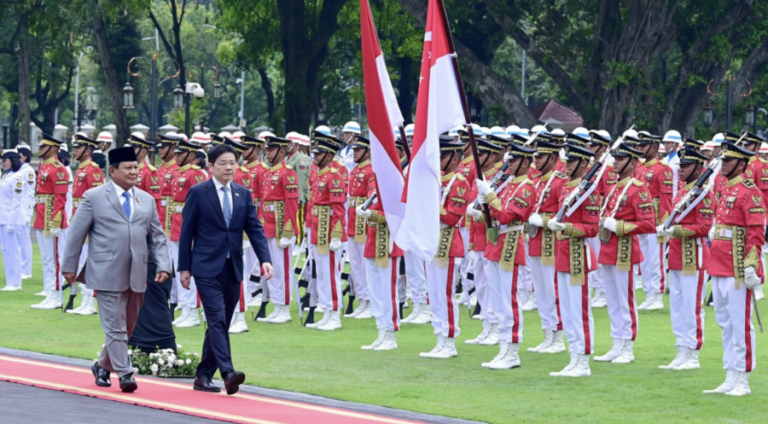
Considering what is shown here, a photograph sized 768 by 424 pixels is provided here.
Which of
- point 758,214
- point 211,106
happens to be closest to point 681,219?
point 758,214

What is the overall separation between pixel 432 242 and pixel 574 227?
1.63 meters

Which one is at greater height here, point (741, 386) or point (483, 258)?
point (483, 258)

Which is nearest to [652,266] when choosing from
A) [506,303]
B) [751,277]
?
[506,303]

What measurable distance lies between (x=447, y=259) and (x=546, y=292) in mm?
1075

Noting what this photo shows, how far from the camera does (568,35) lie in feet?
133

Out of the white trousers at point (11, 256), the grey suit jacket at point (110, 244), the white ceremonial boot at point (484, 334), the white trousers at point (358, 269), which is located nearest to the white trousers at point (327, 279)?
the white trousers at point (358, 269)

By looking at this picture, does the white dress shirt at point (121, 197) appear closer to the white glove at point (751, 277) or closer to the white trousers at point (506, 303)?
the white trousers at point (506, 303)

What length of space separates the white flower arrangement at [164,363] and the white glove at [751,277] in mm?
5080

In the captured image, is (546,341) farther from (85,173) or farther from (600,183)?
(85,173)

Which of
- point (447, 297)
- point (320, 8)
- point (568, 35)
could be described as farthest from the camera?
point (320, 8)

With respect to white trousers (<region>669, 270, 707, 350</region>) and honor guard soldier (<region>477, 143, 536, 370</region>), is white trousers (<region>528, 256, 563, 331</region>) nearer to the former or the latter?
honor guard soldier (<region>477, 143, 536, 370</region>)

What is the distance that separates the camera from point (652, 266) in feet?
66.4

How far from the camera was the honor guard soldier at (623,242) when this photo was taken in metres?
14.3

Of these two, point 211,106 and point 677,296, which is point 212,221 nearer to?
point 677,296
